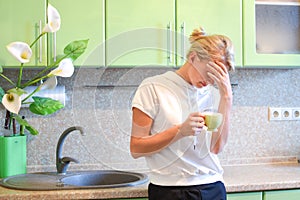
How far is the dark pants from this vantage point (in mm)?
1688

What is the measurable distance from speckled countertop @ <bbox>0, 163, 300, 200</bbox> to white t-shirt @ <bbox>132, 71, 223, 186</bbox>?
0.78ft

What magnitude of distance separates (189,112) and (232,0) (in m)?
0.85

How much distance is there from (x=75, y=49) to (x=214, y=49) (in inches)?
28.6

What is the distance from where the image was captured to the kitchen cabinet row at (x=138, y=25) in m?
2.06

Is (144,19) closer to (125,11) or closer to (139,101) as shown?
(125,11)

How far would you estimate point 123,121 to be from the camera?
1956 millimetres

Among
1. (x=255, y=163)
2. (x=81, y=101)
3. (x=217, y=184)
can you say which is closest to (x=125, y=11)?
(x=81, y=101)

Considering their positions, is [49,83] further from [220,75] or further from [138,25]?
[220,75]

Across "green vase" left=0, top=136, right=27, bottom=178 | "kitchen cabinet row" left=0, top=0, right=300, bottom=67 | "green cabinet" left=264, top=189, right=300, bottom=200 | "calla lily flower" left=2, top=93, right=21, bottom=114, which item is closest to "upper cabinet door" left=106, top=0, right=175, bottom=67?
"kitchen cabinet row" left=0, top=0, right=300, bottom=67

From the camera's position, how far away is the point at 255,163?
2676 mm

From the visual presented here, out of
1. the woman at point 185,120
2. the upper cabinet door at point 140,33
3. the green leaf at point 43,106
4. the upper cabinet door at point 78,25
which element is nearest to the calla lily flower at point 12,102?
the green leaf at point 43,106

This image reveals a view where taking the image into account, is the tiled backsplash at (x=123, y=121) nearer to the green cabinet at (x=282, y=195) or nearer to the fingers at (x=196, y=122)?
the fingers at (x=196, y=122)

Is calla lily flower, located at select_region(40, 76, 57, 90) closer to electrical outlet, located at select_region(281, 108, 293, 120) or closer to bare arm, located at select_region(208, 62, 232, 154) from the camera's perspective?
bare arm, located at select_region(208, 62, 232, 154)

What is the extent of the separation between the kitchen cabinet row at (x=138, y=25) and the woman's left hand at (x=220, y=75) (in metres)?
0.24
